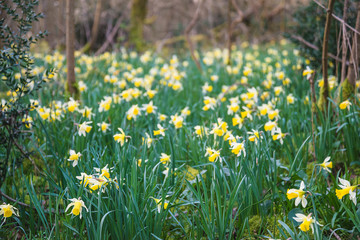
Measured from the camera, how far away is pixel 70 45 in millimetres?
3627

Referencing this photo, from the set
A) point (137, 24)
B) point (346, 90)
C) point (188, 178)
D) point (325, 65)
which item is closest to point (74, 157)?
point (188, 178)

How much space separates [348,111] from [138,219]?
1.86 m

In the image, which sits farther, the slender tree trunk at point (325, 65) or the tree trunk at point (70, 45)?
the tree trunk at point (70, 45)

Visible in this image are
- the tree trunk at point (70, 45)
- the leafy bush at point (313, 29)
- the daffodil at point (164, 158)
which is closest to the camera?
the daffodil at point (164, 158)

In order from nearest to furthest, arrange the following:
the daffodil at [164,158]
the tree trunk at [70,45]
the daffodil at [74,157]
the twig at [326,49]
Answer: the daffodil at [74,157], the daffodil at [164,158], the twig at [326,49], the tree trunk at [70,45]

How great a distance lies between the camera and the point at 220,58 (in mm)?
7035

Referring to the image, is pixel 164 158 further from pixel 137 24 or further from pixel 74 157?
pixel 137 24

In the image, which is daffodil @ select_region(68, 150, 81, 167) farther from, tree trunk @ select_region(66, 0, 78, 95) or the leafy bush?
the leafy bush

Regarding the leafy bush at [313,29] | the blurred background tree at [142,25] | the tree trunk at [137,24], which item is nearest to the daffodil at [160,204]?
the leafy bush at [313,29]

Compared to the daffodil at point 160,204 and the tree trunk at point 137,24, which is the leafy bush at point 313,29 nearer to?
the daffodil at point 160,204

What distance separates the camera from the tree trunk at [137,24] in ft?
29.1

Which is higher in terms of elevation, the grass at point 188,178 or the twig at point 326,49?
the twig at point 326,49

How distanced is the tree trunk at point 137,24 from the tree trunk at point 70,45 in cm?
522

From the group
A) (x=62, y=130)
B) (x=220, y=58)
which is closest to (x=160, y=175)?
(x=62, y=130)
